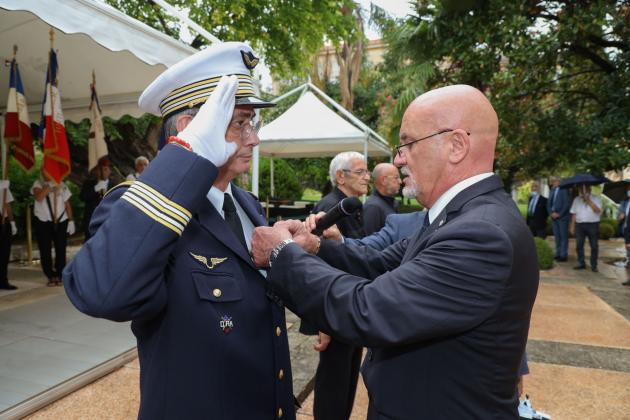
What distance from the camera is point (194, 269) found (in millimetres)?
1399

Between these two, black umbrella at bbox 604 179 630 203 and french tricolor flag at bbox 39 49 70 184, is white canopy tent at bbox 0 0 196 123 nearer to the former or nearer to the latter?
french tricolor flag at bbox 39 49 70 184

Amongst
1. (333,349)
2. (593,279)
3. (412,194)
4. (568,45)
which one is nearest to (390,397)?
(412,194)

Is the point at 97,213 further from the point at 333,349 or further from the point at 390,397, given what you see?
the point at 333,349

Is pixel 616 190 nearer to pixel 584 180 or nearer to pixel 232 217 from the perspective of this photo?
pixel 584 180

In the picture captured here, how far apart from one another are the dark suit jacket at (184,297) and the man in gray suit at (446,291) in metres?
0.16

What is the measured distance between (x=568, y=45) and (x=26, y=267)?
10284mm

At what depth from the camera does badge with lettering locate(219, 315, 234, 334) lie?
1424mm

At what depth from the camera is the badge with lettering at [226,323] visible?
1424mm

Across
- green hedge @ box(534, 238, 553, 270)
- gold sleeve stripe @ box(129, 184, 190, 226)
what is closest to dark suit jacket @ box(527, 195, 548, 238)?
green hedge @ box(534, 238, 553, 270)

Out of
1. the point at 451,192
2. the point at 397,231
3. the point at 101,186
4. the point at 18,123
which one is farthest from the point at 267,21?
the point at 451,192

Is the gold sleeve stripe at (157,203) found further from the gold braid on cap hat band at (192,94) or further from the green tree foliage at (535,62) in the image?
the green tree foliage at (535,62)

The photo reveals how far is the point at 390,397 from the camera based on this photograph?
1443mm

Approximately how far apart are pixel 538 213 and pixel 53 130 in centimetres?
1183

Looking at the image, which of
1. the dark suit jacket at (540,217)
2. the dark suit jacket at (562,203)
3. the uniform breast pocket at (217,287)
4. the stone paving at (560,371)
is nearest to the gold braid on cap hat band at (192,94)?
the uniform breast pocket at (217,287)
